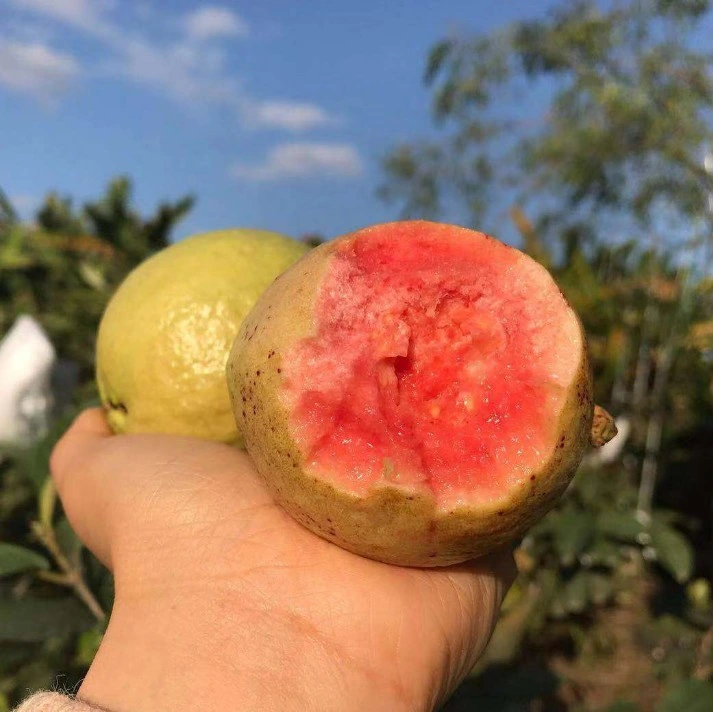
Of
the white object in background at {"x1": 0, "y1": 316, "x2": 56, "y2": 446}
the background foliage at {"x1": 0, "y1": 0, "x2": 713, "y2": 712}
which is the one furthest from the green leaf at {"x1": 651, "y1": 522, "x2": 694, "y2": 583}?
the white object in background at {"x1": 0, "y1": 316, "x2": 56, "y2": 446}

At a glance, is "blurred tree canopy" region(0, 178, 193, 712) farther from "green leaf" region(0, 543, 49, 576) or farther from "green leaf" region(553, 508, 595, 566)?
"green leaf" region(553, 508, 595, 566)

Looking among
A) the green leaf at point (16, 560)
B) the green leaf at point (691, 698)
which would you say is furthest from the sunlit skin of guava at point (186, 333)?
the green leaf at point (691, 698)

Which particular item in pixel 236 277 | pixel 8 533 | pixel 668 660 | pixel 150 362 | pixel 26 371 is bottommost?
pixel 668 660

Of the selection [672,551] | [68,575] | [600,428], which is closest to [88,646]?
[68,575]

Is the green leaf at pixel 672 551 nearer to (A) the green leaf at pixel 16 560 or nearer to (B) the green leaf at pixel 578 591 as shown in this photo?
(B) the green leaf at pixel 578 591

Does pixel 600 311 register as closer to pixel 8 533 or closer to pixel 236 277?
pixel 236 277

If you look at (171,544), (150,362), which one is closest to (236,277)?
(150,362)

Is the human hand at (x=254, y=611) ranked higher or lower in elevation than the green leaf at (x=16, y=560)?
higher
